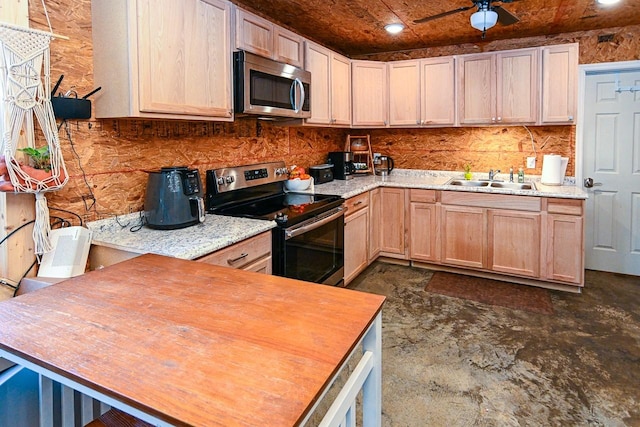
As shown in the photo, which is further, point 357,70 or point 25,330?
point 357,70

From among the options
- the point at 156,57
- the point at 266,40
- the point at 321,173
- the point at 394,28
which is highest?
the point at 394,28

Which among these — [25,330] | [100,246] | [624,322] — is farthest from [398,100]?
[25,330]

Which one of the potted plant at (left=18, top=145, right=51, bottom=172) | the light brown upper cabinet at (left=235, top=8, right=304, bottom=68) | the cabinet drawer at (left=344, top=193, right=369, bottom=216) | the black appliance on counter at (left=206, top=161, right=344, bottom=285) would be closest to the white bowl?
the black appliance on counter at (left=206, top=161, right=344, bottom=285)

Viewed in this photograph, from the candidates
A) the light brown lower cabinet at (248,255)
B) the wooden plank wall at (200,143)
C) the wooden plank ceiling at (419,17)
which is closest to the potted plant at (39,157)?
the wooden plank wall at (200,143)

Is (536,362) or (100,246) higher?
(100,246)

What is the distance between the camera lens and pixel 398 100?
445cm

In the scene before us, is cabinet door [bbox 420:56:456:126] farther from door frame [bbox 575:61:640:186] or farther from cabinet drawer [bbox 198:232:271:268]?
cabinet drawer [bbox 198:232:271:268]

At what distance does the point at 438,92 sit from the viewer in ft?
13.9

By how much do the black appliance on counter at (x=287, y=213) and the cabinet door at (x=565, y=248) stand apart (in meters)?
1.86

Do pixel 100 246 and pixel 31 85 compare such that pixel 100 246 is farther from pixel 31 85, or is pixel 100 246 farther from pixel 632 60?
pixel 632 60

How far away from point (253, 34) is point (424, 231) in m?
2.50

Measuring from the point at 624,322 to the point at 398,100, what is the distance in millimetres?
2852

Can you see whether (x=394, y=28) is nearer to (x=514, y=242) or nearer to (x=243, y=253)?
(x=514, y=242)

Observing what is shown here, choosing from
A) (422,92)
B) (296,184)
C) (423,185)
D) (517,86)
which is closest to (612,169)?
(517,86)
